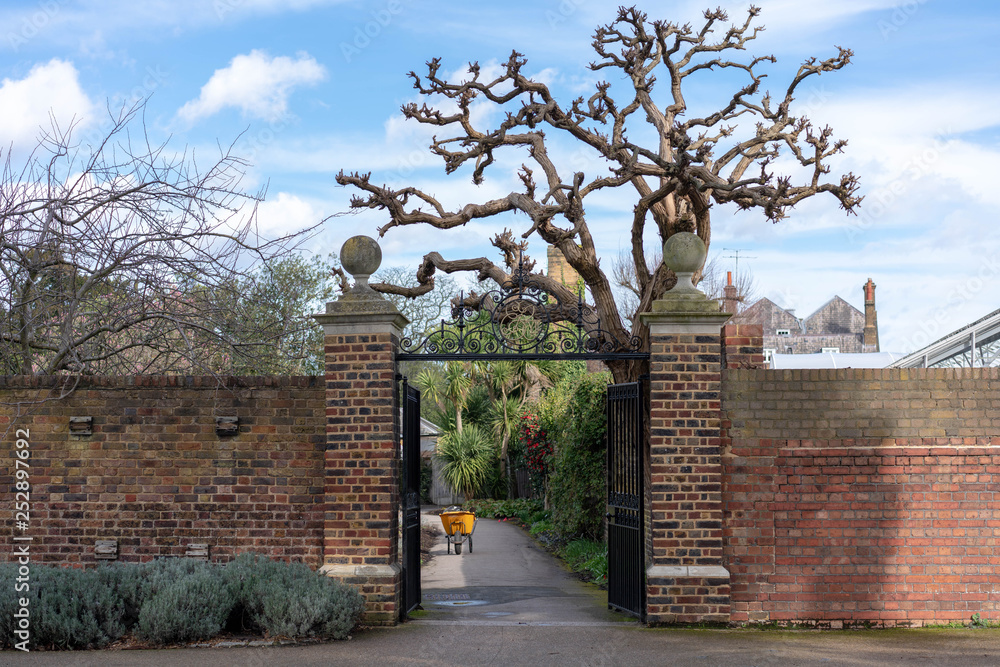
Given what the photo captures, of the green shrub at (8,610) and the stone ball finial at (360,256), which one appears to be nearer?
the green shrub at (8,610)

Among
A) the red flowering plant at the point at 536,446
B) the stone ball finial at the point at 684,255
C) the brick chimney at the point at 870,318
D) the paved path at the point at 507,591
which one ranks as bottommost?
the paved path at the point at 507,591

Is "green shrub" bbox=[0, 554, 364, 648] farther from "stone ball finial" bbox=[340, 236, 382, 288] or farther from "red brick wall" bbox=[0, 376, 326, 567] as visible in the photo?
"stone ball finial" bbox=[340, 236, 382, 288]

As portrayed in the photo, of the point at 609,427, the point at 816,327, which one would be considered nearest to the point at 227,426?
the point at 609,427

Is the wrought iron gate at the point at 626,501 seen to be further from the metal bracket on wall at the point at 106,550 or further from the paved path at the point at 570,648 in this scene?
the metal bracket on wall at the point at 106,550

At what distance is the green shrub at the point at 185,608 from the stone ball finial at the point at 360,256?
2.86 meters

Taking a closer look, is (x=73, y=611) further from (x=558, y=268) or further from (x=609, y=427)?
(x=558, y=268)

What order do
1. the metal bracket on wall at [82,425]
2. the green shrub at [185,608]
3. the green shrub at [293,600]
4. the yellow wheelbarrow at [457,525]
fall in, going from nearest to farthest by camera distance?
the green shrub at [185,608]
the green shrub at [293,600]
the metal bracket on wall at [82,425]
the yellow wheelbarrow at [457,525]

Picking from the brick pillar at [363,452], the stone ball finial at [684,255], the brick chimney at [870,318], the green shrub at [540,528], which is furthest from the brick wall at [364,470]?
the brick chimney at [870,318]

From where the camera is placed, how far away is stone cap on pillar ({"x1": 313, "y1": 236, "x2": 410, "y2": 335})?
789 centimetres

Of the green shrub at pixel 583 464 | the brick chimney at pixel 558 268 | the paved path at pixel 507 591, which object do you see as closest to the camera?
the paved path at pixel 507 591

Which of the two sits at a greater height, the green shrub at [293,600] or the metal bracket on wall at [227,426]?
the metal bracket on wall at [227,426]

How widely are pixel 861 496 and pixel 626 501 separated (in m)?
2.10

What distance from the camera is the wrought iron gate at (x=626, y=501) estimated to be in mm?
8133

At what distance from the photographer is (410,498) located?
8.35 metres
